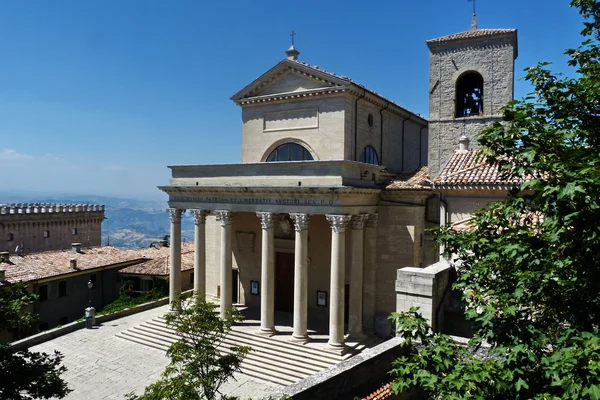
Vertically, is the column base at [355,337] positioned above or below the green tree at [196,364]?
below

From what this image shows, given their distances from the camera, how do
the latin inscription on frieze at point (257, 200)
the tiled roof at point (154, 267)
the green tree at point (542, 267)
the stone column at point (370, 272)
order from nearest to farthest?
the green tree at point (542, 267) → the latin inscription on frieze at point (257, 200) → the stone column at point (370, 272) → the tiled roof at point (154, 267)

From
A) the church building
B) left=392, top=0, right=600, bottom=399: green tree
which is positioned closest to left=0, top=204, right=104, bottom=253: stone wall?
the church building

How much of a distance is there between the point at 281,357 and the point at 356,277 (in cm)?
505

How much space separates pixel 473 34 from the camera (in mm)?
23578

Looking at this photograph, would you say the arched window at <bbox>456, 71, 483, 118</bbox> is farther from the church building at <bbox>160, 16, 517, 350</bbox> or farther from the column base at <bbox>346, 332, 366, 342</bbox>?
the column base at <bbox>346, 332, 366, 342</bbox>

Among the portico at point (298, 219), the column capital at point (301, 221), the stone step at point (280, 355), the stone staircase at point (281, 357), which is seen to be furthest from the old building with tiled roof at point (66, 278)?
the column capital at point (301, 221)

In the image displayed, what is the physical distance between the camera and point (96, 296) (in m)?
33.7

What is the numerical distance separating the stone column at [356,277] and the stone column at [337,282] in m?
0.84

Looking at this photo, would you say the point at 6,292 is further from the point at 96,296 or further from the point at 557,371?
the point at 96,296

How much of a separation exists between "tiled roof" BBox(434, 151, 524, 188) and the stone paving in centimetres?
1142

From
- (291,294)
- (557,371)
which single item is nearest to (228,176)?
(291,294)

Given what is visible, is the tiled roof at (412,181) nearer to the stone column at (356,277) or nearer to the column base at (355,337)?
the stone column at (356,277)

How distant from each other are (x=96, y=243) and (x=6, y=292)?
4235 centimetres

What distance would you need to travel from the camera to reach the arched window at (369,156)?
26013 mm
